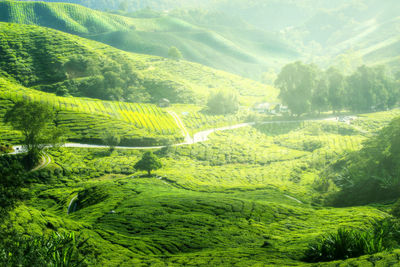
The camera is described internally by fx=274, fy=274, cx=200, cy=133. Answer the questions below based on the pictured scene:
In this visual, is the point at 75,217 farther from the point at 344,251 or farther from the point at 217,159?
the point at 217,159

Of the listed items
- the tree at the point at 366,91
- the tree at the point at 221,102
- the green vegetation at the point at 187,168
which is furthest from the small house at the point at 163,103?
the tree at the point at 366,91

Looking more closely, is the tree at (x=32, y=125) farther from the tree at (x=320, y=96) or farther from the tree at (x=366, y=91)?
the tree at (x=366, y=91)

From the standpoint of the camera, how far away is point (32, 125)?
59.8 meters

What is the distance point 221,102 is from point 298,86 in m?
34.5

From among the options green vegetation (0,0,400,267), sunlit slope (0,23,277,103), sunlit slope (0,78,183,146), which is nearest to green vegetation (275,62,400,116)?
green vegetation (0,0,400,267)

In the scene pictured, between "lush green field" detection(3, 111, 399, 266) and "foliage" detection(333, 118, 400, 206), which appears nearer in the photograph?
"lush green field" detection(3, 111, 399, 266)

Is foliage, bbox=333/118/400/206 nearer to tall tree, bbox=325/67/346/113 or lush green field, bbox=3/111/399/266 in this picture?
lush green field, bbox=3/111/399/266

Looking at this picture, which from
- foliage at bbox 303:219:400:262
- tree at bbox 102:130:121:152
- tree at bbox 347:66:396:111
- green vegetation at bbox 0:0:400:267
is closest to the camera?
foliage at bbox 303:219:400:262

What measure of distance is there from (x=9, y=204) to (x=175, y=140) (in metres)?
67.0

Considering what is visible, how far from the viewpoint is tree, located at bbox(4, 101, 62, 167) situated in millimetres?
59000

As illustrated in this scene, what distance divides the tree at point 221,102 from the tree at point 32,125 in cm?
7392

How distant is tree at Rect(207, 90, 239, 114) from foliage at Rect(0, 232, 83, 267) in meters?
106

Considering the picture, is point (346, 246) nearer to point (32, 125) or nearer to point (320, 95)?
point (32, 125)

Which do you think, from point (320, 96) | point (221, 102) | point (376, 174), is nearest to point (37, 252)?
Answer: point (376, 174)
